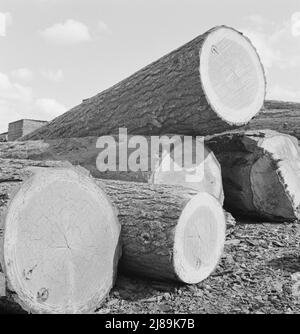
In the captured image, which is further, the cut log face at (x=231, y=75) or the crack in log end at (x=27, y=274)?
the cut log face at (x=231, y=75)

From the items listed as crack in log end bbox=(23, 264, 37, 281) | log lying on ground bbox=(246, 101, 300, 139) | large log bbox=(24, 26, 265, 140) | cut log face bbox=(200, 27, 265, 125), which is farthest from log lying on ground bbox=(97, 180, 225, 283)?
log lying on ground bbox=(246, 101, 300, 139)

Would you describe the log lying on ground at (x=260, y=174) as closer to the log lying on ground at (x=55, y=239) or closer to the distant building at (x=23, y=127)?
the log lying on ground at (x=55, y=239)

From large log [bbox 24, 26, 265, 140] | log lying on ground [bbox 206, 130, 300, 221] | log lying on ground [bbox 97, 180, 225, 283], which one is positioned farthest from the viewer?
log lying on ground [bbox 206, 130, 300, 221]

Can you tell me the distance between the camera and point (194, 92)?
3.89 meters

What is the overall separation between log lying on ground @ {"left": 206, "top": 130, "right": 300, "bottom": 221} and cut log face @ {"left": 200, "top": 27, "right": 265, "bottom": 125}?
0.37 m

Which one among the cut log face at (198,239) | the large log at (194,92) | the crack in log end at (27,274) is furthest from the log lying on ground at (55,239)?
the large log at (194,92)

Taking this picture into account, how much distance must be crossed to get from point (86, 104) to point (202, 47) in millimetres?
1552

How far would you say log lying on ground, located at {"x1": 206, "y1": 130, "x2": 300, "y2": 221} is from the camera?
445cm

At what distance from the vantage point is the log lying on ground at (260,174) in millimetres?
4449

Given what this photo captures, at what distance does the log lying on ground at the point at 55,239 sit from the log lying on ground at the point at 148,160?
2.90 ft

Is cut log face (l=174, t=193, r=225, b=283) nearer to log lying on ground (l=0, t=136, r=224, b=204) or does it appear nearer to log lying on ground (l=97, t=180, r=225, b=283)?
log lying on ground (l=97, t=180, r=225, b=283)

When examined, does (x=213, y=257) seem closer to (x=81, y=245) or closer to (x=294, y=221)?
(x=81, y=245)

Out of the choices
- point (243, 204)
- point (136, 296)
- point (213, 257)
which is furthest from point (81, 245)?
point (243, 204)
